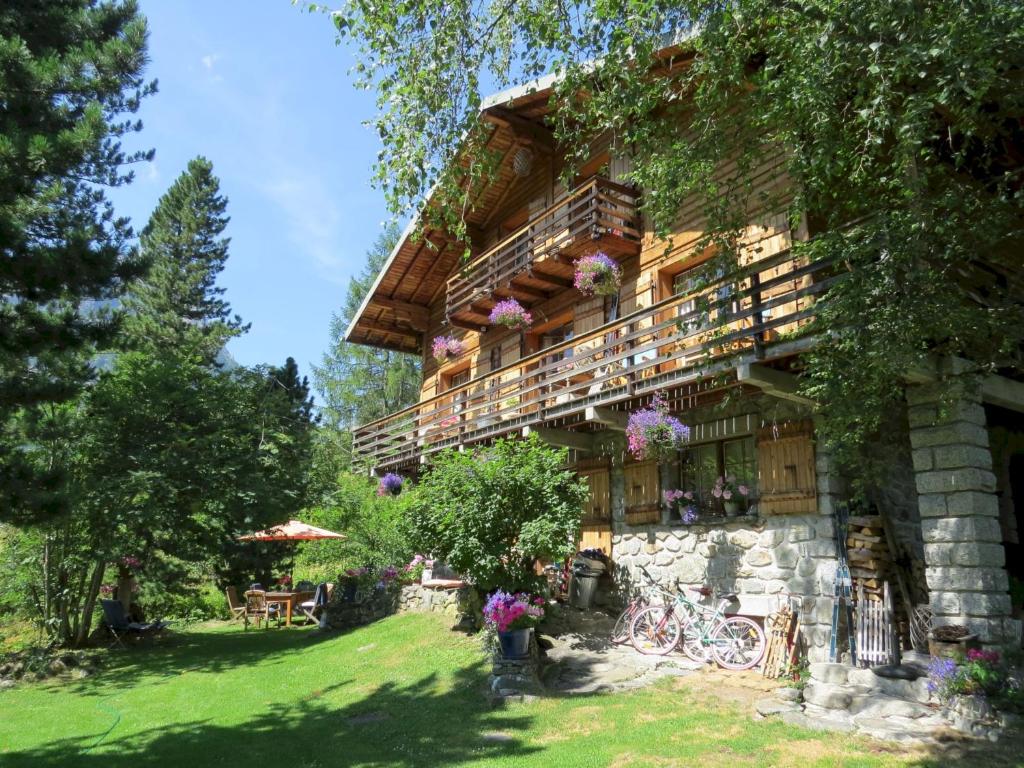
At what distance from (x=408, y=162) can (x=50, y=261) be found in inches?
174

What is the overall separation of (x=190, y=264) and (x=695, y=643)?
2530 cm

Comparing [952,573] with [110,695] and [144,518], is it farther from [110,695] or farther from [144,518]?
[144,518]

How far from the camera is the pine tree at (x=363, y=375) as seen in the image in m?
31.4

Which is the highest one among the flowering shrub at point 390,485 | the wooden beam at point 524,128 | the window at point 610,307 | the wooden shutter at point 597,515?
the wooden beam at point 524,128

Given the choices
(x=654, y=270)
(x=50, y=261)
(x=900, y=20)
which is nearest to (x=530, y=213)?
(x=654, y=270)

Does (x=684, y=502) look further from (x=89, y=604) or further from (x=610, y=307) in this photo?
(x=89, y=604)

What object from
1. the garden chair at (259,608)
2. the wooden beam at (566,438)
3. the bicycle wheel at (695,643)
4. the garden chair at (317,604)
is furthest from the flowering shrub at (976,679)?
the garden chair at (259,608)

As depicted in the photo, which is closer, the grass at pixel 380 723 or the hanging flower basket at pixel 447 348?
the grass at pixel 380 723

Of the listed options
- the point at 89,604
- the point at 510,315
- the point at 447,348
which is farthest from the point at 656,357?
the point at 89,604

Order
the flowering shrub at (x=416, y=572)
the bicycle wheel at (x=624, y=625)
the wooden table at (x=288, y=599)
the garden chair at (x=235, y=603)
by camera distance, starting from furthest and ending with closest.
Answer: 1. the garden chair at (x=235, y=603)
2. the wooden table at (x=288, y=599)
3. the flowering shrub at (x=416, y=572)
4. the bicycle wheel at (x=624, y=625)

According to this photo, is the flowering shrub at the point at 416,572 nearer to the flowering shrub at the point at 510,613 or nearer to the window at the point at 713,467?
the flowering shrub at the point at 510,613

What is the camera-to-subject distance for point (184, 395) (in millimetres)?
14312

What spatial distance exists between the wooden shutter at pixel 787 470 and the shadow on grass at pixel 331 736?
4122 mm

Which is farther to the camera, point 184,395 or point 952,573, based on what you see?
point 184,395
